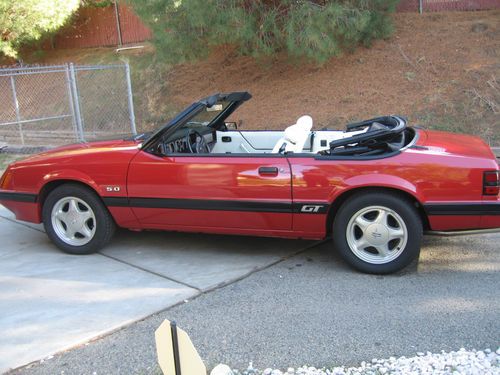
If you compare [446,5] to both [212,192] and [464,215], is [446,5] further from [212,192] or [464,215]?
[212,192]

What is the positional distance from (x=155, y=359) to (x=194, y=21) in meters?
8.41

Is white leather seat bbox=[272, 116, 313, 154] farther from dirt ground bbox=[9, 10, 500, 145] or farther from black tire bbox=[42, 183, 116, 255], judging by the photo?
dirt ground bbox=[9, 10, 500, 145]

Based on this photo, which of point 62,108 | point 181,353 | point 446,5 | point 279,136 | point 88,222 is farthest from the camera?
point 62,108

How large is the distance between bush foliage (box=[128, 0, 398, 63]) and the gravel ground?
22.2 ft

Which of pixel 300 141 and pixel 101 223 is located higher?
pixel 300 141

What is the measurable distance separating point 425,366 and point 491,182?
1774mm

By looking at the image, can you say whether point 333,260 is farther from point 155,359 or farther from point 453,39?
point 453,39

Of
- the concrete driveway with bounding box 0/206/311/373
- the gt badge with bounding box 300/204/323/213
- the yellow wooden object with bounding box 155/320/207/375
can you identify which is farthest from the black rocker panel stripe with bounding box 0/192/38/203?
the yellow wooden object with bounding box 155/320/207/375

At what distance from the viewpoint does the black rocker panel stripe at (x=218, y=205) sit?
14.7 ft

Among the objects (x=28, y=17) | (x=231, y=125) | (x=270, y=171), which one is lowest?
(x=270, y=171)

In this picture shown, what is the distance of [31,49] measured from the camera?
24406 millimetres

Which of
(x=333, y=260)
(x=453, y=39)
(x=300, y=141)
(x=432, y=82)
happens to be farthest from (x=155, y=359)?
(x=453, y=39)

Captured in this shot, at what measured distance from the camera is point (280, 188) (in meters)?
4.50

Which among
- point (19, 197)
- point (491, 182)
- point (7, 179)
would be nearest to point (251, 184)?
point (491, 182)
